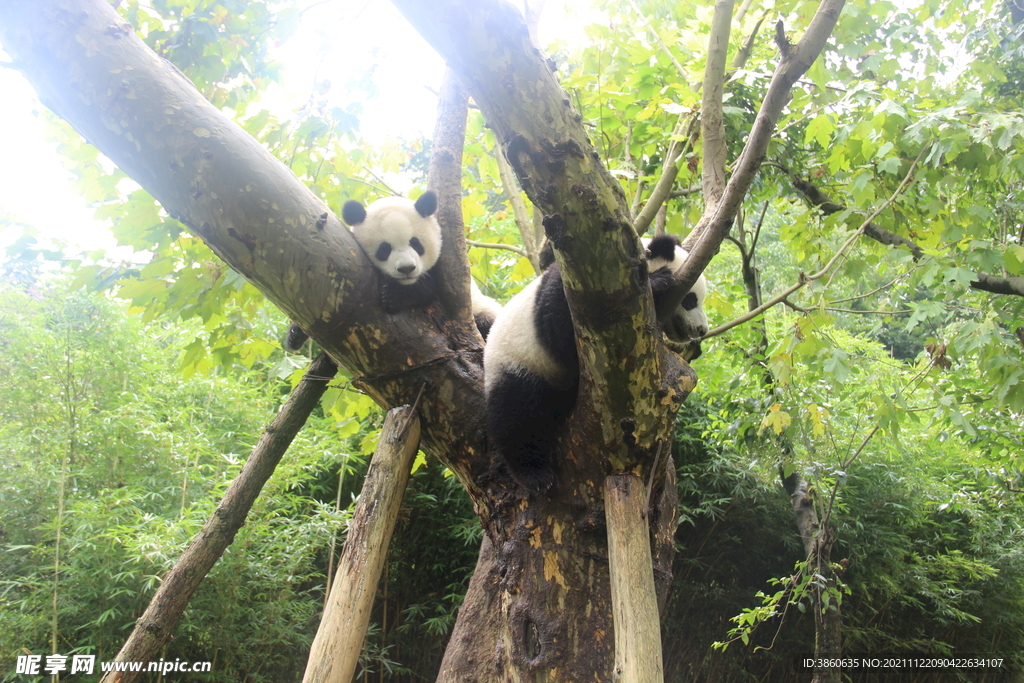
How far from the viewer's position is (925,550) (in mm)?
6410

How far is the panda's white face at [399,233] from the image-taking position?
352cm

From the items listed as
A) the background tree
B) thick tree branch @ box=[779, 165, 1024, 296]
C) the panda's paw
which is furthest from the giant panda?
Result: thick tree branch @ box=[779, 165, 1024, 296]

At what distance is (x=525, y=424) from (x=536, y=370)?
0.96 ft

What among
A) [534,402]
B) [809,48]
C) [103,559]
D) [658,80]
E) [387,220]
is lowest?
[103,559]

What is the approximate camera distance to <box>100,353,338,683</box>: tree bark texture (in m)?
2.28

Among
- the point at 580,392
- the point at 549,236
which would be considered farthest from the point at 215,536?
the point at 549,236

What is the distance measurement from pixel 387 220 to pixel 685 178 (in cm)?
232

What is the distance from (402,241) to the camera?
12.9ft

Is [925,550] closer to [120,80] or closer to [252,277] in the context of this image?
[252,277]

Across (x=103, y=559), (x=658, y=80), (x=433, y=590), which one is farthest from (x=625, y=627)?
(x=433, y=590)

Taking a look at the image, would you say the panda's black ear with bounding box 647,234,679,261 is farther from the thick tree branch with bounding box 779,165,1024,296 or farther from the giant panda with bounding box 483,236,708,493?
the thick tree branch with bounding box 779,165,1024,296

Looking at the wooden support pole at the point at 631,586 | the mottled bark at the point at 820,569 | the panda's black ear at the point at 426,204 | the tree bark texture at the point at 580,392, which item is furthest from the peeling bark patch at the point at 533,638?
the mottled bark at the point at 820,569

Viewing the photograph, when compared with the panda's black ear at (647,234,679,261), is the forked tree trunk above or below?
below

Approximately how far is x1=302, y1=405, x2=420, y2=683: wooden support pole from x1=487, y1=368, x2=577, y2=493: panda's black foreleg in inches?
14.5
